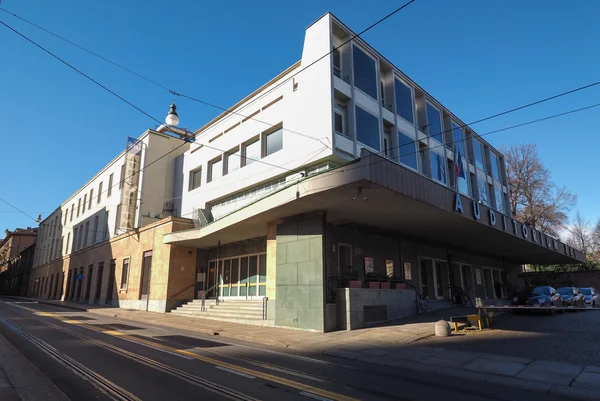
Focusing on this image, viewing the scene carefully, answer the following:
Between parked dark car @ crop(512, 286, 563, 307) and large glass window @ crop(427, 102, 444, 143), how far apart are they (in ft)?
37.4

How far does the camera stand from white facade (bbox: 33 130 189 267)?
1180 inches

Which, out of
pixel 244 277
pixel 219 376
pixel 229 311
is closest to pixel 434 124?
pixel 244 277

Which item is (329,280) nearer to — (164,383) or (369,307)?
(369,307)

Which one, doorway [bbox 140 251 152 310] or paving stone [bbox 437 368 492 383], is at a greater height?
doorway [bbox 140 251 152 310]

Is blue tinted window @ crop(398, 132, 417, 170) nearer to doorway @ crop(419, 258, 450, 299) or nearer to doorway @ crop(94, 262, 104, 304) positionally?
doorway @ crop(419, 258, 450, 299)

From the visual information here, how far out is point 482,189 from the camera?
3228cm

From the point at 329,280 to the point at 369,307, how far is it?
6.76 feet

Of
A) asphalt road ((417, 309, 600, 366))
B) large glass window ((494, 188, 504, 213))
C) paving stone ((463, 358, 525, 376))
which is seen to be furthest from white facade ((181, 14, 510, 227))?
paving stone ((463, 358, 525, 376))

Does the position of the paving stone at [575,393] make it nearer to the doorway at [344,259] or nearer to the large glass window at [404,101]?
the doorway at [344,259]

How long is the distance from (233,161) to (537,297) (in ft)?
63.1

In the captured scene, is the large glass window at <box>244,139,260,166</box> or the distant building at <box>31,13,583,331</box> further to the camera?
the large glass window at <box>244,139,260,166</box>

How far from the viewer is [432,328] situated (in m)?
13.3

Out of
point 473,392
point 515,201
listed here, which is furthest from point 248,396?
point 515,201

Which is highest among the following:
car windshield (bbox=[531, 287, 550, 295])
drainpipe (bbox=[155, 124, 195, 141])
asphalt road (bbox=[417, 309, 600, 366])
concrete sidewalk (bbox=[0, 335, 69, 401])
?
drainpipe (bbox=[155, 124, 195, 141])
